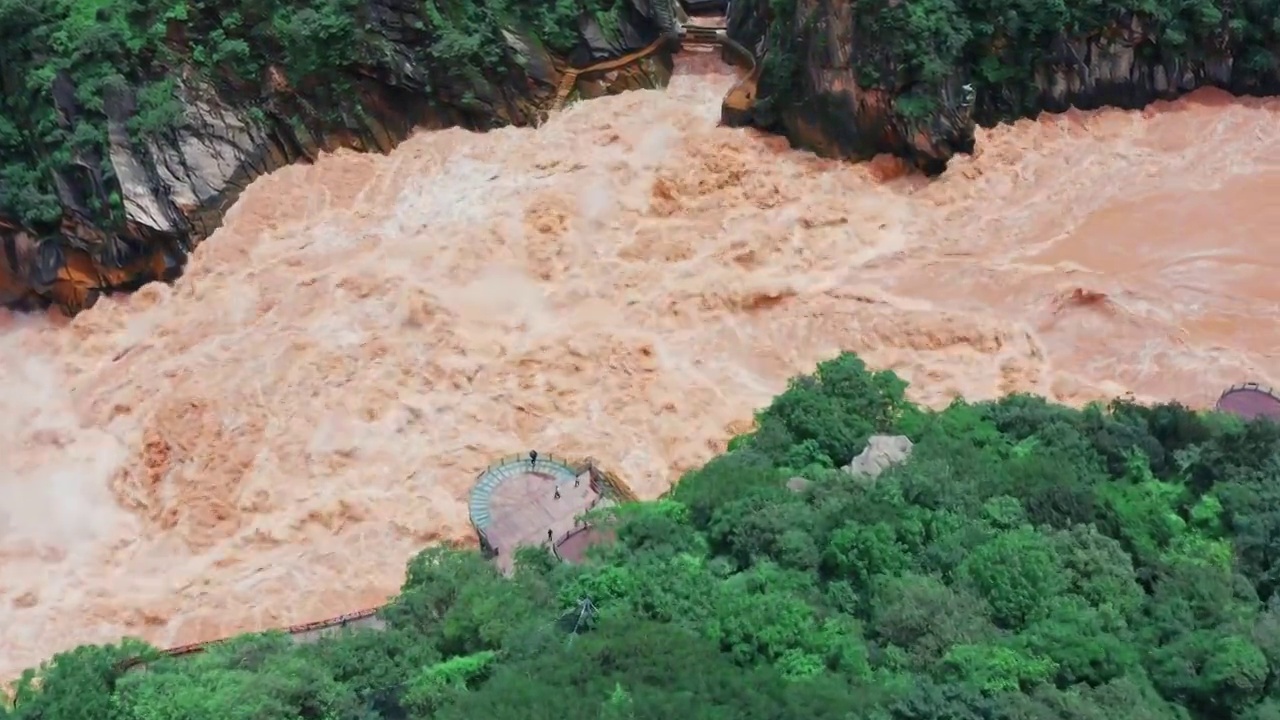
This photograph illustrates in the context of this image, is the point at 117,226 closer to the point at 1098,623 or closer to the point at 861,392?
the point at 861,392

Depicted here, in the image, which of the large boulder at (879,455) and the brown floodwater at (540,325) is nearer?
the large boulder at (879,455)

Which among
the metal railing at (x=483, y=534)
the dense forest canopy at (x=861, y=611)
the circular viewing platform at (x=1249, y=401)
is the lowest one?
the metal railing at (x=483, y=534)

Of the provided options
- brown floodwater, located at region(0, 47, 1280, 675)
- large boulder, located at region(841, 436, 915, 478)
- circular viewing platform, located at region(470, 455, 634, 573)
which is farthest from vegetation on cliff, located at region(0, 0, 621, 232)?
large boulder, located at region(841, 436, 915, 478)

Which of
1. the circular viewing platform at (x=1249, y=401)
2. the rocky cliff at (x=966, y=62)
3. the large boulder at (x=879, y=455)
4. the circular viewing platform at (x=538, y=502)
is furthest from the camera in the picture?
the rocky cliff at (x=966, y=62)

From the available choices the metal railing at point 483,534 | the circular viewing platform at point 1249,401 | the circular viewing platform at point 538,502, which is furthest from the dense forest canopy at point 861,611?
the circular viewing platform at point 1249,401

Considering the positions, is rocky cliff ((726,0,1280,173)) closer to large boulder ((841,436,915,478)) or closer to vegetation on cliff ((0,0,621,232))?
vegetation on cliff ((0,0,621,232))

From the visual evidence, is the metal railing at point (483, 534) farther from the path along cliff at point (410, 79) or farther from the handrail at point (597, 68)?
the handrail at point (597, 68)
